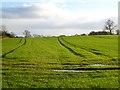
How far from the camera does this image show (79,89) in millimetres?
17016

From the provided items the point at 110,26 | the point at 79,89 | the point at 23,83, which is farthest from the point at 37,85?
the point at 110,26

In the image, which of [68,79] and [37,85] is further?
[68,79]

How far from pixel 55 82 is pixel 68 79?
170 cm

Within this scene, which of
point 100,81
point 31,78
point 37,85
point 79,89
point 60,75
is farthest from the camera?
point 60,75

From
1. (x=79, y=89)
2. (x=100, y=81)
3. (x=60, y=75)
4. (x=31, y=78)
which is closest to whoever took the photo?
(x=79, y=89)

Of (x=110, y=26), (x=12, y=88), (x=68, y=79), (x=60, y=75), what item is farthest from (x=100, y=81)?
(x=110, y=26)

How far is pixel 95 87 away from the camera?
17.5 m

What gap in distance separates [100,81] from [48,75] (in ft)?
14.6

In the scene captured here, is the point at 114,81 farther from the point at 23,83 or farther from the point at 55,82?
the point at 23,83

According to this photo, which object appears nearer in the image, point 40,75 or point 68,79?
point 68,79

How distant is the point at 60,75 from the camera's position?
22.7 m

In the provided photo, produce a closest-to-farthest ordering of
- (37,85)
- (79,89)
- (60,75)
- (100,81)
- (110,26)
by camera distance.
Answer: (79,89) < (37,85) < (100,81) < (60,75) < (110,26)

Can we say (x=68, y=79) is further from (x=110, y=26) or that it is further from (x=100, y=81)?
(x=110, y=26)

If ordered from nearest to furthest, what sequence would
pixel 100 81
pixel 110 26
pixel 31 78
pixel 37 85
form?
pixel 37 85
pixel 100 81
pixel 31 78
pixel 110 26
